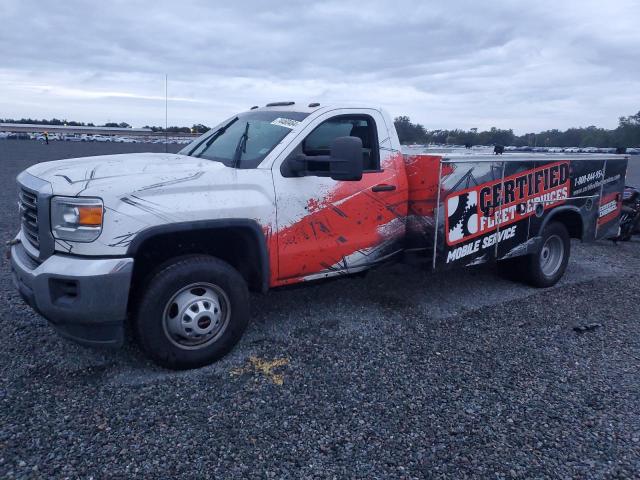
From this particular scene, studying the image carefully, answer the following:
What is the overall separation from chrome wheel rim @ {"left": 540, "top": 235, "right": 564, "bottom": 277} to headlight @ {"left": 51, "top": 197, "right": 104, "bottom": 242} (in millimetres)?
5081

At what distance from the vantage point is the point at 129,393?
3297 millimetres

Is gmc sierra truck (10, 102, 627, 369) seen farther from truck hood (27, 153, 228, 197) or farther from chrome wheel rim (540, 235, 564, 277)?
chrome wheel rim (540, 235, 564, 277)

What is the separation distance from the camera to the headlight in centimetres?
308

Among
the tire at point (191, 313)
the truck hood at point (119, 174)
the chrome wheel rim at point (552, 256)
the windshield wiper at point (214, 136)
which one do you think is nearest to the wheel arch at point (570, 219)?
the chrome wheel rim at point (552, 256)

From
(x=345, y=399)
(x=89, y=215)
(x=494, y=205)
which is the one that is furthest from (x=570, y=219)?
(x=89, y=215)

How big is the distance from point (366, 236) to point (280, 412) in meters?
1.83

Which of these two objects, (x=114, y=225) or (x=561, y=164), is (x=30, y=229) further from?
(x=561, y=164)

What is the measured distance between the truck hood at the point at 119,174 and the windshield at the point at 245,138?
21 centimetres

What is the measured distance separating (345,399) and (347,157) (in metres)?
1.74

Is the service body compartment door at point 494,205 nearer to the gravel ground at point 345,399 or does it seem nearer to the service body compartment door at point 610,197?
the gravel ground at point 345,399

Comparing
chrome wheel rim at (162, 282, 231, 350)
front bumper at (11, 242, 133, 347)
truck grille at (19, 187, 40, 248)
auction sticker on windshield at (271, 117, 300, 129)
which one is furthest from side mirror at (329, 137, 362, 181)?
truck grille at (19, 187, 40, 248)

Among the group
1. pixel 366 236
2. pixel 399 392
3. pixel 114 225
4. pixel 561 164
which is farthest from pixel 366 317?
pixel 561 164

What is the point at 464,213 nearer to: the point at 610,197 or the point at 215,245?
the point at 215,245

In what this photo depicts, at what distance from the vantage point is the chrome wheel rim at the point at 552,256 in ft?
19.6
